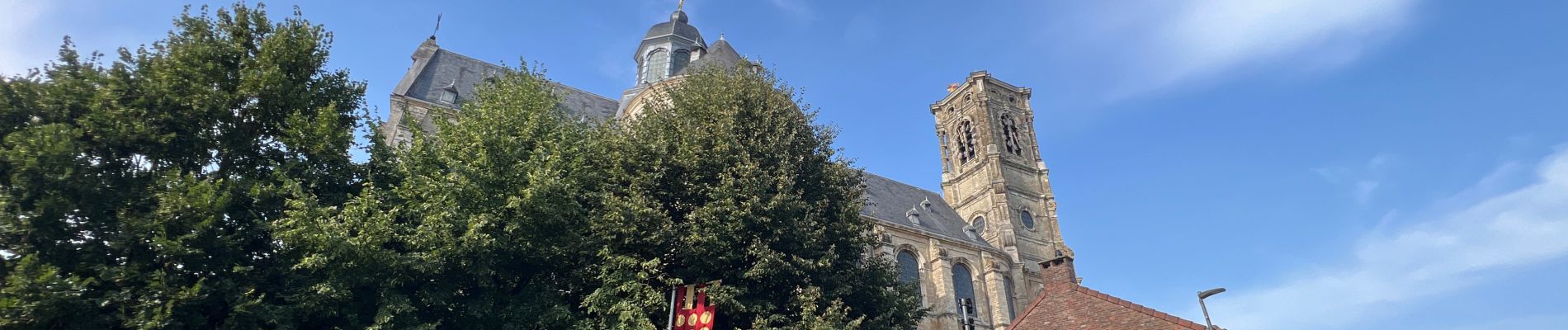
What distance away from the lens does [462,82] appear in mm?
31656

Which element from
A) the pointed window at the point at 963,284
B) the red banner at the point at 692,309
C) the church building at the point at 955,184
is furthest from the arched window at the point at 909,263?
the red banner at the point at 692,309

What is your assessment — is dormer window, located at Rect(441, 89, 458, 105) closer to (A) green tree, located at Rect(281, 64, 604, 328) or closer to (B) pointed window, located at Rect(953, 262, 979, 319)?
(A) green tree, located at Rect(281, 64, 604, 328)

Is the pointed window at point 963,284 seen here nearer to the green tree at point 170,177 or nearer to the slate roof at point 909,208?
the slate roof at point 909,208

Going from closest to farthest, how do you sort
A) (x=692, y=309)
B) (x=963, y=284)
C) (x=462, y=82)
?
(x=692, y=309) < (x=462, y=82) < (x=963, y=284)

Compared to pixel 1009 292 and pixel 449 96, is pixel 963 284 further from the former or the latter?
pixel 449 96

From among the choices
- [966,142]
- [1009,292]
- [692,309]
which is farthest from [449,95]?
[966,142]

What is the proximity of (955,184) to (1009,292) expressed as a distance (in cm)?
836

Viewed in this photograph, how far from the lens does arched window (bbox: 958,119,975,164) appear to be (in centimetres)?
4212

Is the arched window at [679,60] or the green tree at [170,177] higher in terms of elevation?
the arched window at [679,60]

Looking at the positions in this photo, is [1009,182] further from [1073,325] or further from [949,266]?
[1073,325]

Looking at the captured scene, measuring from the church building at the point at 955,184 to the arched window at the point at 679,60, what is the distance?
0.15ft

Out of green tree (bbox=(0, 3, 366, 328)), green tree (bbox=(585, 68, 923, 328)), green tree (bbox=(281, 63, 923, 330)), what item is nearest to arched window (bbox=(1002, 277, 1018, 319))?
green tree (bbox=(585, 68, 923, 328))

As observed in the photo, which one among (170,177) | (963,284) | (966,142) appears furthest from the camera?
(966,142)

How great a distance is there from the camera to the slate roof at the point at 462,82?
98.2 ft
